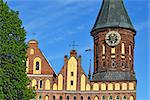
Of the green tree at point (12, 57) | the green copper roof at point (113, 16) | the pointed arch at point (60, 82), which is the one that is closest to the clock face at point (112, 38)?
the green copper roof at point (113, 16)

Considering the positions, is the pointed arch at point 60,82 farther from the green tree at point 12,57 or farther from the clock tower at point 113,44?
the green tree at point 12,57

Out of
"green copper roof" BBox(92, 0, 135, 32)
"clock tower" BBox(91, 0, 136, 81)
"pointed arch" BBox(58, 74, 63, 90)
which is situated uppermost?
"green copper roof" BBox(92, 0, 135, 32)

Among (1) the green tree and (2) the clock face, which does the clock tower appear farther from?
(1) the green tree

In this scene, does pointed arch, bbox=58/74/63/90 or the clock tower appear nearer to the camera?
pointed arch, bbox=58/74/63/90

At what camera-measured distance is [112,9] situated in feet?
229

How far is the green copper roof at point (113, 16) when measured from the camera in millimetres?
68750

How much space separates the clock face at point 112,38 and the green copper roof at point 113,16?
937 millimetres

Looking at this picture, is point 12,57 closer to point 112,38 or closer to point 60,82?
point 60,82

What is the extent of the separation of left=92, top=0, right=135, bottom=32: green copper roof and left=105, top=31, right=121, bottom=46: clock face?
0.94 meters

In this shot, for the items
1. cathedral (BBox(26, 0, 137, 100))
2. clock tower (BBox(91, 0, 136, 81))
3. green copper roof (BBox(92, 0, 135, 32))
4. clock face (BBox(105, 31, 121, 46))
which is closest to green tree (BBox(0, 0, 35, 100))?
cathedral (BBox(26, 0, 137, 100))

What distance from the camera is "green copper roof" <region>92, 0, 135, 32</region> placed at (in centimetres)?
6875

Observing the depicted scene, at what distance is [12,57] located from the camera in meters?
44.6

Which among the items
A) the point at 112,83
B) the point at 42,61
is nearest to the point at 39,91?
the point at 42,61

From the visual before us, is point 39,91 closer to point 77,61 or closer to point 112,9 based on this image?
point 77,61
